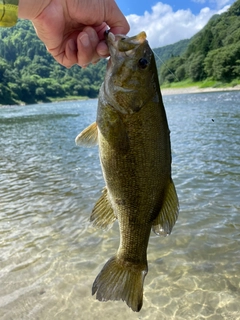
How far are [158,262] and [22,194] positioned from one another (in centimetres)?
603

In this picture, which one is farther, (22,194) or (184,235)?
(22,194)

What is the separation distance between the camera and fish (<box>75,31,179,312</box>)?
2625 mm

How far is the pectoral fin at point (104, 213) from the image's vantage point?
9.84 ft

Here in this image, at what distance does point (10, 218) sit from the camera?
8578 millimetres

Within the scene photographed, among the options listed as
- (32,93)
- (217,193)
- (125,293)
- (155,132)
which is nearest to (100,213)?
(125,293)

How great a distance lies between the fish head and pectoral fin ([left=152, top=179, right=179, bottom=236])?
0.75 m

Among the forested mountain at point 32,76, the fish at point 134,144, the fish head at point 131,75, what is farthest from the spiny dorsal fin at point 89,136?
the forested mountain at point 32,76

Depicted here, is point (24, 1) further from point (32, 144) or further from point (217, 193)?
point (32, 144)

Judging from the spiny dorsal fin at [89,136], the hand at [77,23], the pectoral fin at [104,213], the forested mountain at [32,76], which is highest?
the hand at [77,23]

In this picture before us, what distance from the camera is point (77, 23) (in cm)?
353

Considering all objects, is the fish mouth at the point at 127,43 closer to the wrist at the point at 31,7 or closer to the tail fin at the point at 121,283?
the wrist at the point at 31,7

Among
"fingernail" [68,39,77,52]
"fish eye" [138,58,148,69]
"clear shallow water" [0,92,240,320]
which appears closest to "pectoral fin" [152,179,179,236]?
"fish eye" [138,58,148,69]

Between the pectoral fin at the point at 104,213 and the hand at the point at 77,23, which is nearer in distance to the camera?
the pectoral fin at the point at 104,213

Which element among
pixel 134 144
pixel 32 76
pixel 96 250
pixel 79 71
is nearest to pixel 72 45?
pixel 134 144
